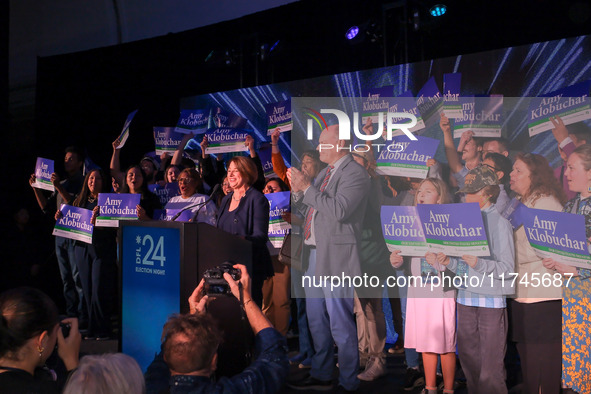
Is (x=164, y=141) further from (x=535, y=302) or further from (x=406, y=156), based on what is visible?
(x=535, y=302)

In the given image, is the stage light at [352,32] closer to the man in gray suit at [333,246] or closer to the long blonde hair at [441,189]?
the man in gray suit at [333,246]

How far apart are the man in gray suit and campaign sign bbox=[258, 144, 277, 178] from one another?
1.59m

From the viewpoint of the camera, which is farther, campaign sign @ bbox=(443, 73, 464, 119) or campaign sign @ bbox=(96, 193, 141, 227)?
campaign sign @ bbox=(96, 193, 141, 227)

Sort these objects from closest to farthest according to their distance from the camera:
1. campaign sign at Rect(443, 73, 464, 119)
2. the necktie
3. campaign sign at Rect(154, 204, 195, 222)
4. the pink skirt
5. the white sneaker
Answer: the pink skirt < campaign sign at Rect(443, 73, 464, 119) < the necktie < the white sneaker < campaign sign at Rect(154, 204, 195, 222)

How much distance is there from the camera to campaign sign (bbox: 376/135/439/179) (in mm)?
3439

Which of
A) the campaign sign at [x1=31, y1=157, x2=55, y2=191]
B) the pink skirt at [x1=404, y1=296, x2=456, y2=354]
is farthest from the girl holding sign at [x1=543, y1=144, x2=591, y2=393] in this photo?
the campaign sign at [x1=31, y1=157, x2=55, y2=191]

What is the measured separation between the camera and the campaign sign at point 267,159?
17.1ft

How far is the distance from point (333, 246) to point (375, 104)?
0.98 metres

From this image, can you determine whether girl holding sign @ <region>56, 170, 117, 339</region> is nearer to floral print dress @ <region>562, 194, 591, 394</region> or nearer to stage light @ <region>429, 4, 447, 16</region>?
stage light @ <region>429, 4, 447, 16</region>

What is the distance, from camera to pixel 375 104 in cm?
366

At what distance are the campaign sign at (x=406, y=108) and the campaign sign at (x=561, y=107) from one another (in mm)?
650

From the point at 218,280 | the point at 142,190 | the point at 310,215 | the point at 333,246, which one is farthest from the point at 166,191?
the point at 218,280

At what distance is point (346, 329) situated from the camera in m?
3.47

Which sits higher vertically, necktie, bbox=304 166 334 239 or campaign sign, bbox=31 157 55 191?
campaign sign, bbox=31 157 55 191
